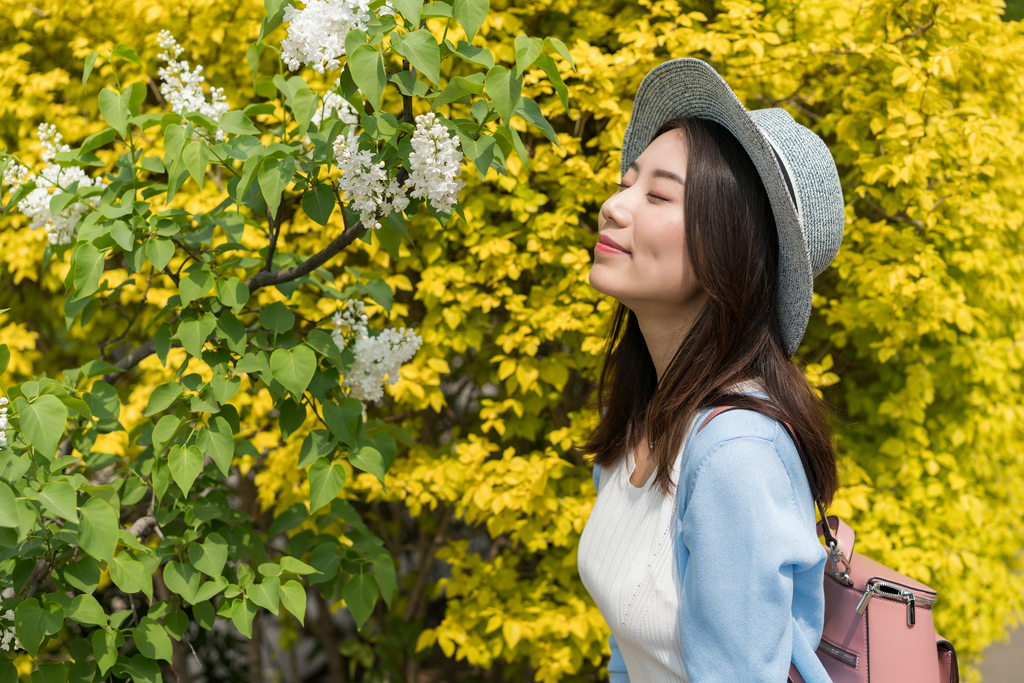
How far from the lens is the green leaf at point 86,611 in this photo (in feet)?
4.44

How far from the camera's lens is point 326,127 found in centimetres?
159

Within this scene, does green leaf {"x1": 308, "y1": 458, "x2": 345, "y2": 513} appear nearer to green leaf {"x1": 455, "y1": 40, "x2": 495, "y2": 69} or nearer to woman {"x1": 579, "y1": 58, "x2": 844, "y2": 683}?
woman {"x1": 579, "y1": 58, "x2": 844, "y2": 683}

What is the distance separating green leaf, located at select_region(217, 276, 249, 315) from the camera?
152cm

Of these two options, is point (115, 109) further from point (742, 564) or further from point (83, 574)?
point (742, 564)

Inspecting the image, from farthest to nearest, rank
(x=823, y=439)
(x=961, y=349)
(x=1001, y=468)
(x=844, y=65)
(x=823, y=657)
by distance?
(x=1001, y=468) < (x=961, y=349) < (x=844, y=65) < (x=823, y=657) < (x=823, y=439)

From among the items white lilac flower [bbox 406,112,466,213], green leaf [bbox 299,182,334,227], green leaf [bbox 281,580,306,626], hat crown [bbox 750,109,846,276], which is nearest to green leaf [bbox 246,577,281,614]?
green leaf [bbox 281,580,306,626]

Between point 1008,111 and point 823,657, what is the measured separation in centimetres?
237

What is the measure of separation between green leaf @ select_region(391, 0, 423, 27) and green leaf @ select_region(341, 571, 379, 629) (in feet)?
4.02

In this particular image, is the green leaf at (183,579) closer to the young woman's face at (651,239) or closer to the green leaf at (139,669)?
the green leaf at (139,669)

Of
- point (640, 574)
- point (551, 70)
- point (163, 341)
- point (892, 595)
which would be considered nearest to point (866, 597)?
point (892, 595)

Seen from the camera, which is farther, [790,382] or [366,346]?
[366,346]

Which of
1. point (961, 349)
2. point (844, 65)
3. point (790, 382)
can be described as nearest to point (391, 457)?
point (790, 382)

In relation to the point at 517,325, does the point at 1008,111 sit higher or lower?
higher

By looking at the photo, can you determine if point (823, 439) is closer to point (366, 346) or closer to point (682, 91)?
point (682, 91)
